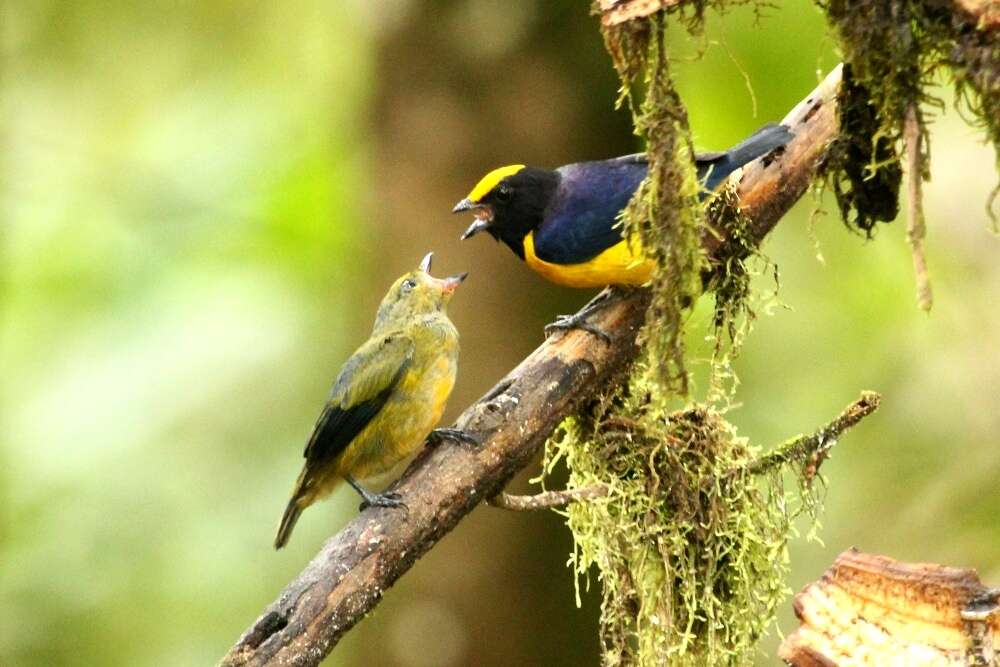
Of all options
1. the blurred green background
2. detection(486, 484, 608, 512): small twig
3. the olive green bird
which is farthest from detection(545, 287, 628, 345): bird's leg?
the blurred green background

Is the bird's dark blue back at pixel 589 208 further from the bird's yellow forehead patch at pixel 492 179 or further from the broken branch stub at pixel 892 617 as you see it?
the broken branch stub at pixel 892 617

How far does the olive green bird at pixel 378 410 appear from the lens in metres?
4.35

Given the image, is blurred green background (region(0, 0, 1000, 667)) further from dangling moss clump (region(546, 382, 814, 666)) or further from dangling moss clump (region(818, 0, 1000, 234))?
dangling moss clump (region(818, 0, 1000, 234))

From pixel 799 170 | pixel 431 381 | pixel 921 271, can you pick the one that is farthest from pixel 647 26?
pixel 431 381

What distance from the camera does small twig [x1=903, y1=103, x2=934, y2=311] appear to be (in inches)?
88.6

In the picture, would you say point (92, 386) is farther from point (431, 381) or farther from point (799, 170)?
point (799, 170)

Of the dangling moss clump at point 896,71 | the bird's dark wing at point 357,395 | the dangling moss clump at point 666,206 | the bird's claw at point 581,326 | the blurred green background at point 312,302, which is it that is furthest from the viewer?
the blurred green background at point 312,302

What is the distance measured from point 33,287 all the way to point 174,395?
135cm

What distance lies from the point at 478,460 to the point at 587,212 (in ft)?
3.84

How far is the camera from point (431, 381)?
177 inches

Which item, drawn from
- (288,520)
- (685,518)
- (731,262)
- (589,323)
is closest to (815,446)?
(685,518)

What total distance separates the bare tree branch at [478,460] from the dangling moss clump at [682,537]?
9.8 inches

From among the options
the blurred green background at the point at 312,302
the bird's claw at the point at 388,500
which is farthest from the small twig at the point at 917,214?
the blurred green background at the point at 312,302

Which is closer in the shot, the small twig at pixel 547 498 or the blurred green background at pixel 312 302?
the small twig at pixel 547 498
